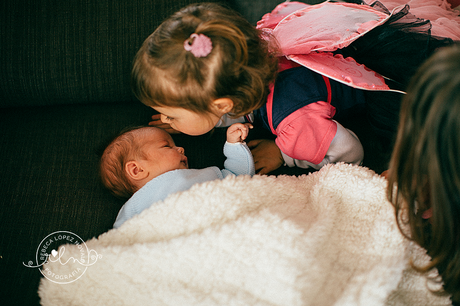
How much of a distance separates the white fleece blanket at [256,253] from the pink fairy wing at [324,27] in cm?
41

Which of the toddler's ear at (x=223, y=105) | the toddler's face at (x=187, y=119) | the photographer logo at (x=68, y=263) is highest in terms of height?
the toddler's ear at (x=223, y=105)

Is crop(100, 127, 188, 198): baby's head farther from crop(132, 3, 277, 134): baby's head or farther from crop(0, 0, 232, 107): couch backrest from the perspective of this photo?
crop(0, 0, 232, 107): couch backrest

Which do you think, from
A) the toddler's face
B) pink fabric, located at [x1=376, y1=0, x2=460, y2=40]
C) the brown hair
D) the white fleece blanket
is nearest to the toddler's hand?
the toddler's face

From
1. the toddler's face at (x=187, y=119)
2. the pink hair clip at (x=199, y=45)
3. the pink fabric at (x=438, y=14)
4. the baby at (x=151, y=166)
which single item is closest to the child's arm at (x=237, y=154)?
the baby at (x=151, y=166)

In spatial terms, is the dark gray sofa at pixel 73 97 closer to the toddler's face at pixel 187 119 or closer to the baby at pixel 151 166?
the baby at pixel 151 166

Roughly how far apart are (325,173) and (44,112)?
41.5 inches

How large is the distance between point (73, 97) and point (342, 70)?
3.23ft

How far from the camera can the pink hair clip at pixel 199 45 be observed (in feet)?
2.18

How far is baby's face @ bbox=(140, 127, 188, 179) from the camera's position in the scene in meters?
0.95

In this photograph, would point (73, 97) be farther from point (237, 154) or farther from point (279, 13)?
point (279, 13)

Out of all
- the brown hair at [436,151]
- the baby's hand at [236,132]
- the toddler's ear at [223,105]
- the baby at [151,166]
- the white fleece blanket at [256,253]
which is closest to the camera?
the brown hair at [436,151]

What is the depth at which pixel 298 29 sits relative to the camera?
0.89 meters

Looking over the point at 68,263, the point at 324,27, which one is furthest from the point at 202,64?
the point at 68,263

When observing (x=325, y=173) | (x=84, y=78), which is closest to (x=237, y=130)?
(x=325, y=173)
